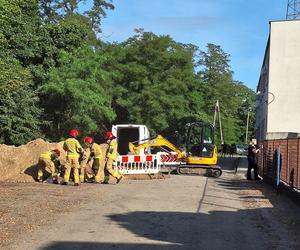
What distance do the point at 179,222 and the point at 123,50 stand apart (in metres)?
38.7

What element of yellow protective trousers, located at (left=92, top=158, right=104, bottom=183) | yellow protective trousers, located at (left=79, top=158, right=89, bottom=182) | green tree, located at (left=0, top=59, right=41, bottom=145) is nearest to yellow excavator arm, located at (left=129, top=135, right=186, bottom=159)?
yellow protective trousers, located at (left=92, top=158, right=104, bottom=183)

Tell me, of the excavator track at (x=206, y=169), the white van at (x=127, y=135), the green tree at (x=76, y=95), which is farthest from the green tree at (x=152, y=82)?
the excavator track at (x=206, y=169)

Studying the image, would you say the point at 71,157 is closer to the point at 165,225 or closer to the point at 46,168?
the point at 46,168

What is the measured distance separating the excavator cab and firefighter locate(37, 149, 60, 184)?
8.82 m

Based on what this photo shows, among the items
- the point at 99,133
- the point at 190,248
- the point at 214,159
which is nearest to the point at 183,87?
the point at 99,133

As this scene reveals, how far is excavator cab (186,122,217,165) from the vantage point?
26.4 meters

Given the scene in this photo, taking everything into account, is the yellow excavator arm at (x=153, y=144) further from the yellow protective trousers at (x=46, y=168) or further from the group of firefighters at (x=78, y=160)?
the yellow protective trousers at (x=46, y=168)

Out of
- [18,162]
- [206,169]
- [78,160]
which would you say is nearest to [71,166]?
[78,160]

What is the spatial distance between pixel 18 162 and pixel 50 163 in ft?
7.21

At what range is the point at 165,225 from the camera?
10.2 meters

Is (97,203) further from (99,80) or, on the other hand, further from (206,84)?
(206,84)

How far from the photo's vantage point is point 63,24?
3938cm

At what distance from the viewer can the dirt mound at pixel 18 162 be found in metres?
20.1

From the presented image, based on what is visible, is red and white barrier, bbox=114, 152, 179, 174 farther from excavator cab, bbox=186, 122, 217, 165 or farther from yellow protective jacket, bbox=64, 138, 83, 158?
yellow protective jacket, bbox=64, 138, 83, 158
